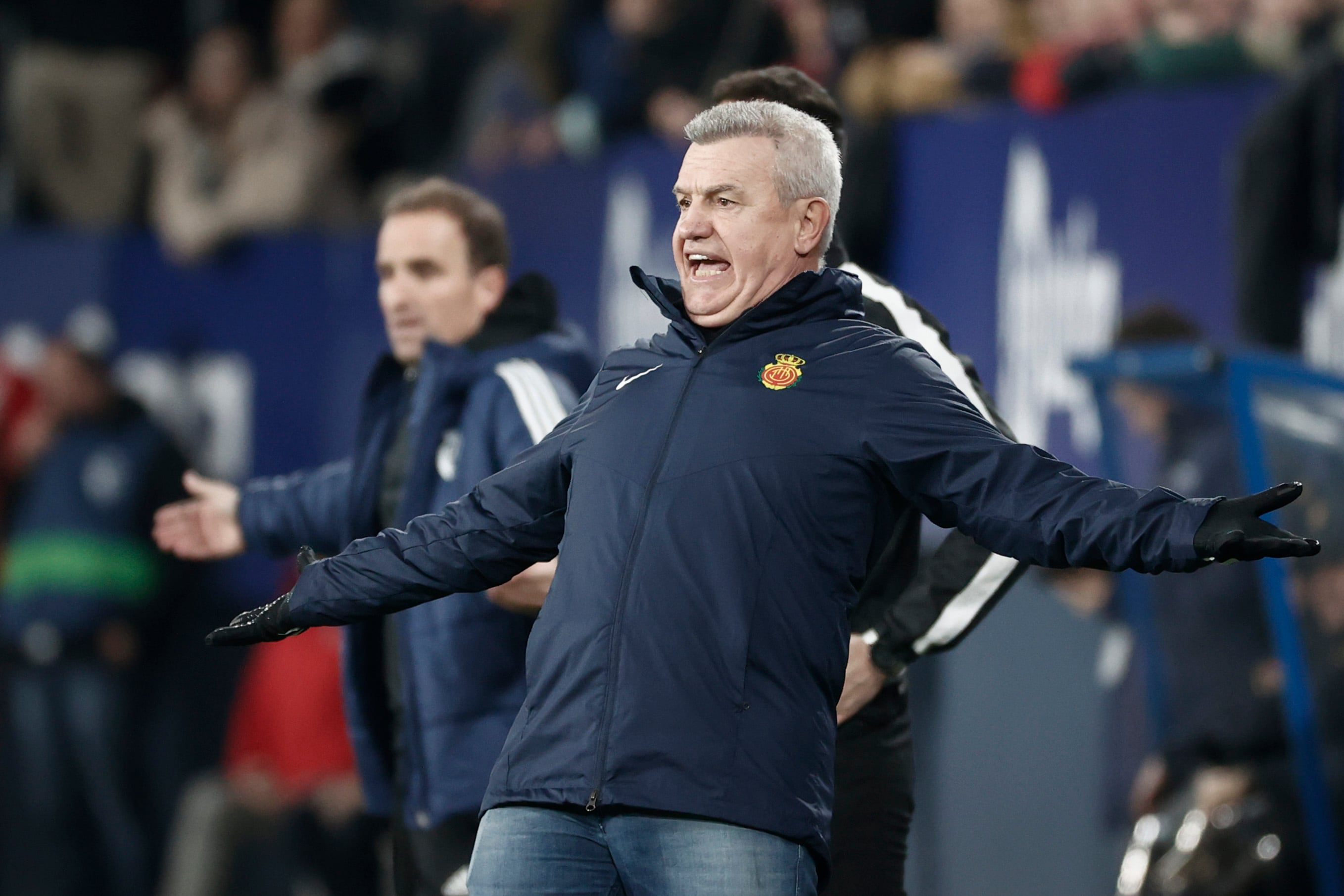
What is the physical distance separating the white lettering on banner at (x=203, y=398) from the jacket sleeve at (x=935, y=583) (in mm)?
7490

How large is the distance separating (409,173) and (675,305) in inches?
333

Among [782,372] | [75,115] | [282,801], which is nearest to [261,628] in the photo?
[782,372]

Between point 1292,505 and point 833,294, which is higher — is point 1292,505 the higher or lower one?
the lower one

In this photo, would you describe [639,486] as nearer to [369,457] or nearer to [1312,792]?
[369,457]

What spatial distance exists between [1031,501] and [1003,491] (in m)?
0.05

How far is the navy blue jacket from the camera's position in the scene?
290 cm

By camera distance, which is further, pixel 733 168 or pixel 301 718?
pixel 301 718

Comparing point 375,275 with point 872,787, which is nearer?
point 872,787

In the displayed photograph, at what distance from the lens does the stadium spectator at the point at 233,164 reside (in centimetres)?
1115

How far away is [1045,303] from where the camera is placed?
719cm

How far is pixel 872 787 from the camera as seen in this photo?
3.80 m

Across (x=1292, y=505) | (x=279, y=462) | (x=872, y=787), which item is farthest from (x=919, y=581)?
(x=279, y=462)

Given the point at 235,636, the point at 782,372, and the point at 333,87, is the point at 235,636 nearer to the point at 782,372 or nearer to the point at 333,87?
the point at 782,372

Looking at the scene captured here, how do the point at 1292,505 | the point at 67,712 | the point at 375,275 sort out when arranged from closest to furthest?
1. the point at 1292,505
2. the point at 67,712
3. the point at 375,275
